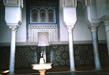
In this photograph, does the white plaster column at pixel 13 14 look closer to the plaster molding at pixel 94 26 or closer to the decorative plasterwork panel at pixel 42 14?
the decorative plasterwork panel at pixel 42 14

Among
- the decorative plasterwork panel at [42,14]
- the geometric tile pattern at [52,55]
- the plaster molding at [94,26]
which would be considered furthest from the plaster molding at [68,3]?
the geometric tile pattern at [52,55]

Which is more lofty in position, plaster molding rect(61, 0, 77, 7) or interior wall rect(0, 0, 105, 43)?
plaster molding rect(61, 0, 77, 7)

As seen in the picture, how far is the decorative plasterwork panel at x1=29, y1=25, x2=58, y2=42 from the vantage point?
8305 millimetres

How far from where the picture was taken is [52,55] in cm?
825

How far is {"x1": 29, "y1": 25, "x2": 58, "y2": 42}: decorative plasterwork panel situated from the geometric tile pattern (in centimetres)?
58

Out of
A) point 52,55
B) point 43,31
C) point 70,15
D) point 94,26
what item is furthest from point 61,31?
point 94,26

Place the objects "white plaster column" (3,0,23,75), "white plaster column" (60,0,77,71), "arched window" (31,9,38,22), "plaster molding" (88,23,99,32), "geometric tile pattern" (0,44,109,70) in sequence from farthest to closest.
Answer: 1. "arched window" (31,9,38,22)
2. "geometric tile pattern" (0,44,109,70)
3. "plaster molding" (88,23,99,32)
4. "white plaster column" (60,0,77,71)
5. "white plaster column" (3,0,23,75)

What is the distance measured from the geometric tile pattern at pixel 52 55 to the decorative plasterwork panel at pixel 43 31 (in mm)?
577

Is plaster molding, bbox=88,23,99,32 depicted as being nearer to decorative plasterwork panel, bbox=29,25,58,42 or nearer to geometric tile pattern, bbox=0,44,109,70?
geometric tile pattern, bbox=0,44,109,70

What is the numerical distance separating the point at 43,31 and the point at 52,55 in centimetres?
167

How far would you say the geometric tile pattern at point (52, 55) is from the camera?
7.91 m

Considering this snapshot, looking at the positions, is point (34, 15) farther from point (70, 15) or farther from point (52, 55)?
point (70, 15)

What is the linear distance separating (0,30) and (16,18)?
9.04 feet

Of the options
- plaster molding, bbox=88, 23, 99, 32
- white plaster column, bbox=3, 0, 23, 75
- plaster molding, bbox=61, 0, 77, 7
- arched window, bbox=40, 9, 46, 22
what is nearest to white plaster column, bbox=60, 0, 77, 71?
plaster molding, bbox=61, 0, 77, 7
